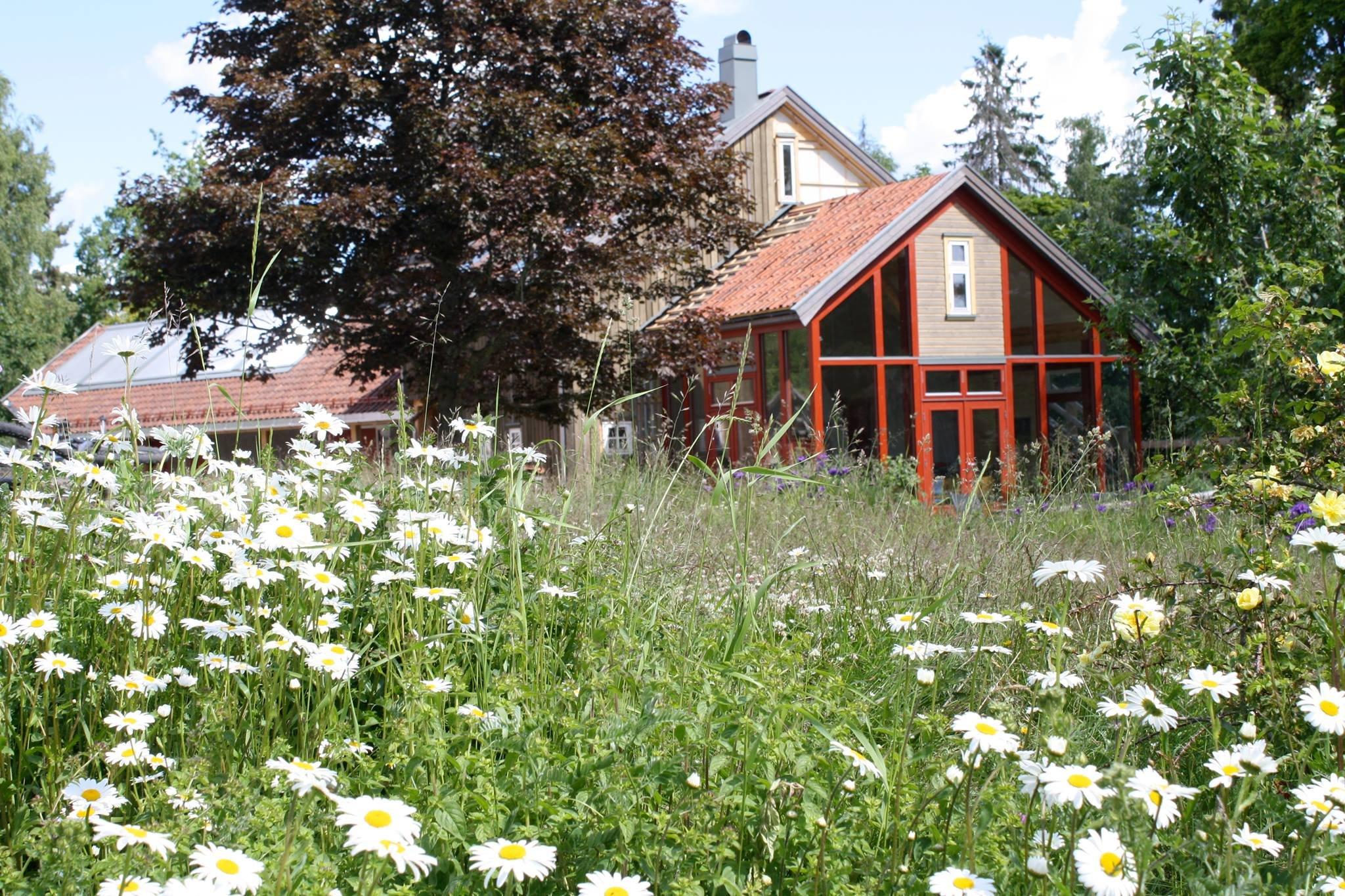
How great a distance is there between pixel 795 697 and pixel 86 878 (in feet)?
4.42

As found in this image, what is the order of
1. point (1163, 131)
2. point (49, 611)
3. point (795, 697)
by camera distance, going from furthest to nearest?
point (1163, 131) < point (49, 611) < point (795, 697)

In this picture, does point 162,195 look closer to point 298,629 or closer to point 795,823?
point 298,629

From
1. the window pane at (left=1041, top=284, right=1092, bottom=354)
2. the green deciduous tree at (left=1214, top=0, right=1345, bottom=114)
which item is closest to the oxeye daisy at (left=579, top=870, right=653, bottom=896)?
the window pane at (left=1041, top=284, right=1092, bottom=354)

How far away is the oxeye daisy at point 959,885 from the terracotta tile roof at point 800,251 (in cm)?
1474

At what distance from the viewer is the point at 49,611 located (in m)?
3.05

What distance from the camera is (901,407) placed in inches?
715

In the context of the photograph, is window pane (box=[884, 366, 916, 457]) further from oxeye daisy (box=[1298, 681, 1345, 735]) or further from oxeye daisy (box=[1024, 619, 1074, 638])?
oxeye daisy (box=[1298, 681, 1345, 735])

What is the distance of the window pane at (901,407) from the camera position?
18047 mm

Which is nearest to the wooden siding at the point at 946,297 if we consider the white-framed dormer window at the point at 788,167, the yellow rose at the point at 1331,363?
the white-framed dormer window at the point at 788,167

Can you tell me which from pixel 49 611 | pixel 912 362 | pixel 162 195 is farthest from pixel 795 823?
pixel 912 362

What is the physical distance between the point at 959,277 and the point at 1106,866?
59.1 feet

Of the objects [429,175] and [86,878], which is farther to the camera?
[429,175]

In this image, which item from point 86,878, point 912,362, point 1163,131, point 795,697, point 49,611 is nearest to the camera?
point 86,878

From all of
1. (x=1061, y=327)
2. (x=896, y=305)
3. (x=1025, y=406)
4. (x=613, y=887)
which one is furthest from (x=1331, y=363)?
(x=1061, y=327)
